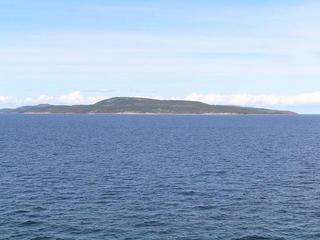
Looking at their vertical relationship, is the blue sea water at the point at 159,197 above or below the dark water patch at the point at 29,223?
above

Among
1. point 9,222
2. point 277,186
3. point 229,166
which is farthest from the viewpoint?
point 229,166

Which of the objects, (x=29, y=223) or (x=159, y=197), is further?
(x=159, y=197)

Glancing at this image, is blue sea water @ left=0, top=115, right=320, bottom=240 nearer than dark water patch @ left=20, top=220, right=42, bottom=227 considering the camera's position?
Yes

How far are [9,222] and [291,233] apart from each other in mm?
32287

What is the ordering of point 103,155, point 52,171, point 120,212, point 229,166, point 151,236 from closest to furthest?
point 151,236 → point 120,212 → point 52,171 → point 229,166 → point 103,155

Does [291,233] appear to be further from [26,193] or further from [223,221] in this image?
[26,193]

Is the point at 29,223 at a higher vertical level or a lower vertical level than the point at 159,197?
lower

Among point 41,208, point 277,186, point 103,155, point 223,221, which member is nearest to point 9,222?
point 41,208

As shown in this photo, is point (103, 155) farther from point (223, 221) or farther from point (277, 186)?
point (223, 221)

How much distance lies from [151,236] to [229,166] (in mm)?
51530

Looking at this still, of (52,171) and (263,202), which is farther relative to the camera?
(52,171)

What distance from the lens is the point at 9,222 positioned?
56562mm

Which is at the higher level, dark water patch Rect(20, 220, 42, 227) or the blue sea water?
the blue sea water

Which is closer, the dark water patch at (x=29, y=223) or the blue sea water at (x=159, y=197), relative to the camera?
the blue sea water at (x=159, y=197)
